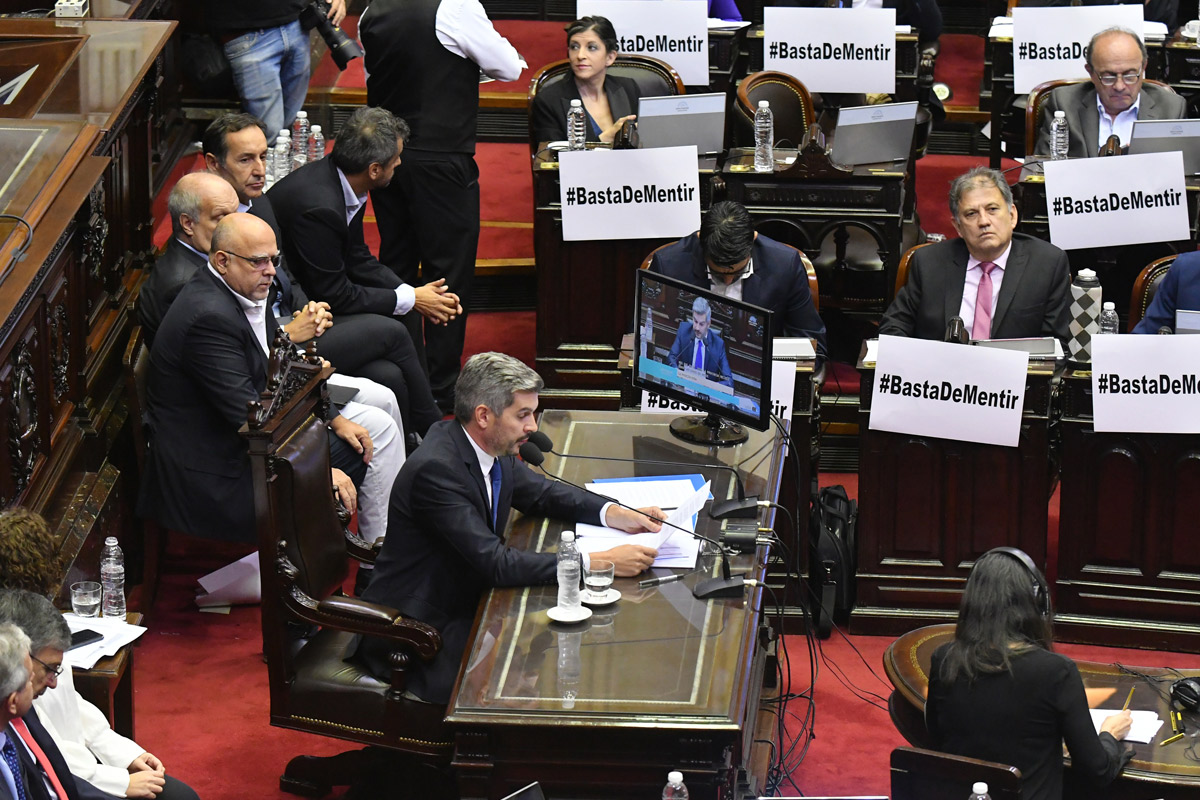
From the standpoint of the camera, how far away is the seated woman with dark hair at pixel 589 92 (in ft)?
23.0

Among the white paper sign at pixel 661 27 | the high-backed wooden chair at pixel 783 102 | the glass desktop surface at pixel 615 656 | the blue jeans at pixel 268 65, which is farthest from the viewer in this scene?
the white paper sign at pixel 661 27

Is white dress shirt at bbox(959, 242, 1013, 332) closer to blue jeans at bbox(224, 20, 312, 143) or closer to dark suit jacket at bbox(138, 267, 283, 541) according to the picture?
dark suit jacket at bbox(138, 267, 283, 541)

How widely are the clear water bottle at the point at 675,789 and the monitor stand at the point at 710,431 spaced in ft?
4.86

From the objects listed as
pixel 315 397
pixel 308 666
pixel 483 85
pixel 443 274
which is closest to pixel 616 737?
pixel 308 666

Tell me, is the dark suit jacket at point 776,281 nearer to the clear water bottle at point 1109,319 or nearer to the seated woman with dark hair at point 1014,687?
the clear water bottle at point 1109,319

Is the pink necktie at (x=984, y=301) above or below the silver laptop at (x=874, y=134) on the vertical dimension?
below

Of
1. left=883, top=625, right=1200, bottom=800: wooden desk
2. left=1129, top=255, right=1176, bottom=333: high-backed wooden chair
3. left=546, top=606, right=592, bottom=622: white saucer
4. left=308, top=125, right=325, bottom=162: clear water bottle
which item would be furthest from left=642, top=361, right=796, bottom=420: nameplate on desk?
left=308, top=125, right=325, bottom=162: clear water bottle

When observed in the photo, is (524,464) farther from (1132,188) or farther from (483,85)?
(483,85)

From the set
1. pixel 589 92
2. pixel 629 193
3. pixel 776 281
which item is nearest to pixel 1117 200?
pixel 776 281

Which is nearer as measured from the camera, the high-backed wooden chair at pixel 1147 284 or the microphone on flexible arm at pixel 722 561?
the microphone on flexible arm at pixel 722 561

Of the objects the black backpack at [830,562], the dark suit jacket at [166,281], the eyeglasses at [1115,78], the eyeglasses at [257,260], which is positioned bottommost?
the black backpack at [830,562]

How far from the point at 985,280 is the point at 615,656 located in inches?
104

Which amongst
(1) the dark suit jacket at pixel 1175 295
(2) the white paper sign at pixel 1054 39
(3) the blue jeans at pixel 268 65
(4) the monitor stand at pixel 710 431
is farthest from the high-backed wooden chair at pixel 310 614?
(2) the white paper sign at pixel 1054 39

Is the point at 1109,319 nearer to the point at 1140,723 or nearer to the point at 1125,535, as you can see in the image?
the point at 1125,535
